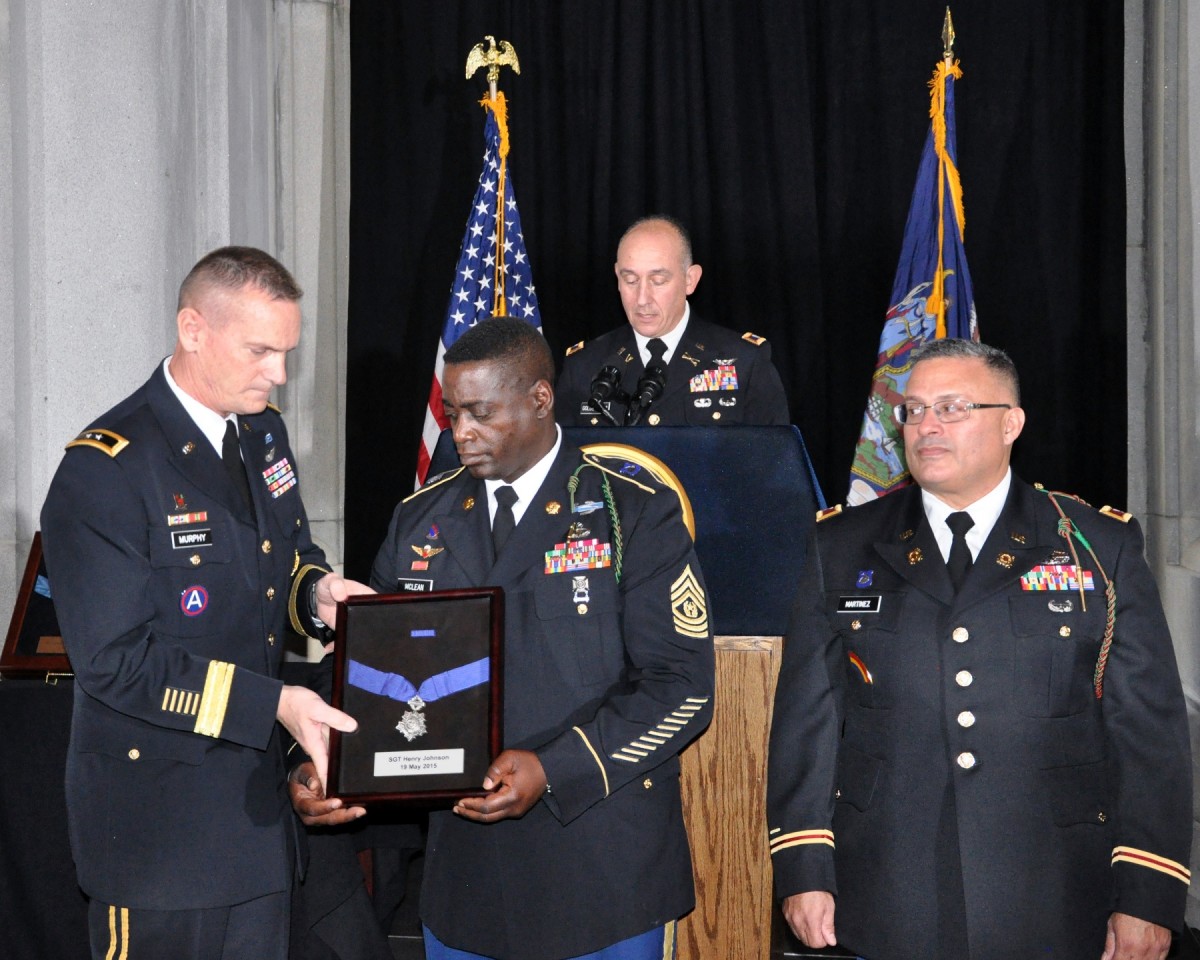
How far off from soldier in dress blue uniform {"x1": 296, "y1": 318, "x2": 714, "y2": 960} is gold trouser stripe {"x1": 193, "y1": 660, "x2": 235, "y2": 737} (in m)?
0.23

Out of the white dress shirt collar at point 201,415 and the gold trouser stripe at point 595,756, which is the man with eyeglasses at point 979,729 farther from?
the white dress shirt collar at point 201,415

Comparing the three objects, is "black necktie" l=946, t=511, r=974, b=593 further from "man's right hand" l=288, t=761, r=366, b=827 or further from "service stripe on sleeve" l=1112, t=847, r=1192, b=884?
"man's right hand" l=288, t=761, r=366, b=827

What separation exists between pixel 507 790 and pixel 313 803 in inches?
13.6

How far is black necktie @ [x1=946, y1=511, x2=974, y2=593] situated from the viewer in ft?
7.40

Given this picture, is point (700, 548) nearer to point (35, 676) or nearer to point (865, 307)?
point (35, 676)

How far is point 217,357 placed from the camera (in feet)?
7.57

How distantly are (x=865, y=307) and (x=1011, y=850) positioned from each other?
3830 mm

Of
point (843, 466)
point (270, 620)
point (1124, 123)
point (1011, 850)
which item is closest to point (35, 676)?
point (270, 620)

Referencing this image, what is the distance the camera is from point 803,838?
220cm

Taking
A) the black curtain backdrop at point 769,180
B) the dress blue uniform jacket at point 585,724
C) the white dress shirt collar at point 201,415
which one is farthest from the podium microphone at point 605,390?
the black curtain backdrop at point 769,180

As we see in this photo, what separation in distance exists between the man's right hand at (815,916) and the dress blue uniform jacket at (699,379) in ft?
6.68

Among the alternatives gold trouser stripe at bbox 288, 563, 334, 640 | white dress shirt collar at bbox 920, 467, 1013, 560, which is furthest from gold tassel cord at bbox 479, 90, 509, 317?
white dress shirt collar at bbox 920, 467, 1013, 560

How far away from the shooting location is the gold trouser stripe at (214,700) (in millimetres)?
2188

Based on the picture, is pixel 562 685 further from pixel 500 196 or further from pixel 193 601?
pixel 500 196
